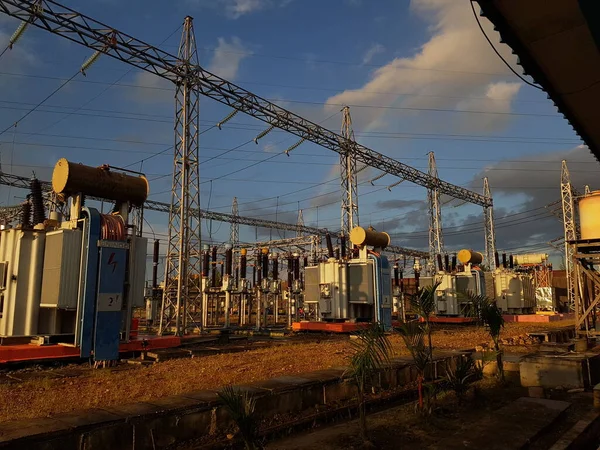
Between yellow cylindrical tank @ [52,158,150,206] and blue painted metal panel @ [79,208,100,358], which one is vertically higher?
yellow cylindrical tank @ [52,158,150,206]

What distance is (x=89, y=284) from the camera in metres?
11.3

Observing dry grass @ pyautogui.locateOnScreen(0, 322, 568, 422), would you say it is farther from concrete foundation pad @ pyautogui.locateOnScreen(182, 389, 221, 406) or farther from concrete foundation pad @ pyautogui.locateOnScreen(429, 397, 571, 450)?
concrete foundation pad @ pyautogui.locateOnScreen(429, 397, 571, 450)

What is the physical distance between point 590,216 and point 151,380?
15.5 metres

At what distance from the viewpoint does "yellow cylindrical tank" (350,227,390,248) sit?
2117cm

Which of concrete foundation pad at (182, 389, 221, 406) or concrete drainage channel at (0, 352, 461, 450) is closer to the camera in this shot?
concrete drainage channel at (0, 352, 461, 450)

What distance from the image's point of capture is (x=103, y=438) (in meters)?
5.41

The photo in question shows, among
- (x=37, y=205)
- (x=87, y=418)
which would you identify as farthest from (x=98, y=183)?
(x=87, y=418)

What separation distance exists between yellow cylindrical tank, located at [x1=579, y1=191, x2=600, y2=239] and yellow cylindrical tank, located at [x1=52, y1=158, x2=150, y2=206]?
1493cm

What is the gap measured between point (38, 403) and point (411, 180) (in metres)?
36.6

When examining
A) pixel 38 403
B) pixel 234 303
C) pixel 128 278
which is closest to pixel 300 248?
pixel 234 303

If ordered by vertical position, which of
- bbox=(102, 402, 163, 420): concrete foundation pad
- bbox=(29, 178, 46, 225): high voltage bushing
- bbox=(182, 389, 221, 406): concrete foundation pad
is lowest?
bbox=(182, 389, 221, 406): concrete foundation pad

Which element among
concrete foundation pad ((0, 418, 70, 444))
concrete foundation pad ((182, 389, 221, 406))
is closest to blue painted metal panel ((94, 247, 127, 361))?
concrete foundation pad ((182, 389, 221, 406))

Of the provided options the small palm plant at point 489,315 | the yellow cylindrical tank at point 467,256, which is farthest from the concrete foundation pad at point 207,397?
the yellow cylindrical tank at point 467,256

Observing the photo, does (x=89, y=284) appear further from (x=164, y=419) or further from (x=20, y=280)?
(x=164, y=419)
